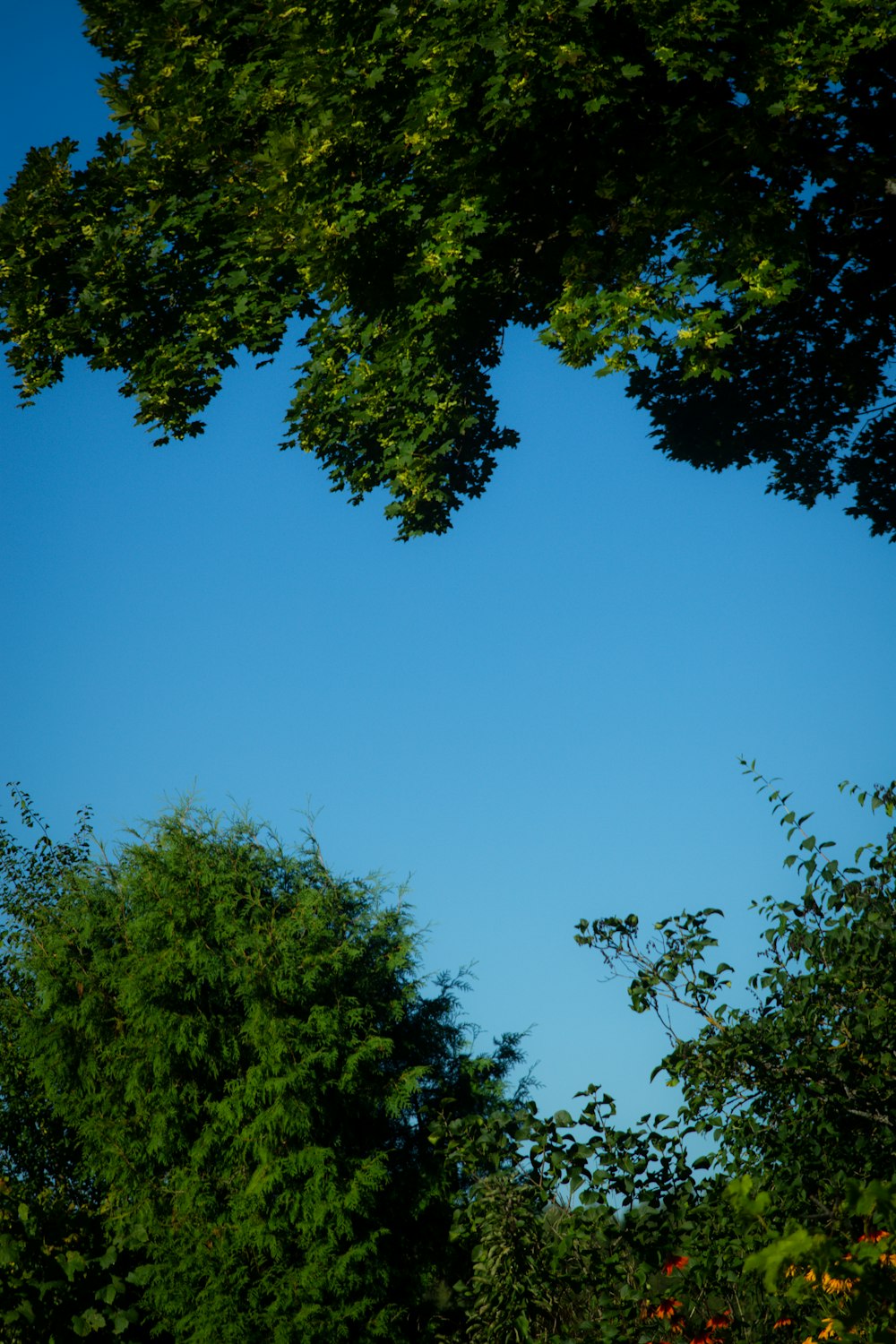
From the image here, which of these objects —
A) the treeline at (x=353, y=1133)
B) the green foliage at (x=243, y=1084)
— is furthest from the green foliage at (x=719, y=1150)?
the green foliage at (x=243, y=1084)

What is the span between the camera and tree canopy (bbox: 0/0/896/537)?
9.21 m

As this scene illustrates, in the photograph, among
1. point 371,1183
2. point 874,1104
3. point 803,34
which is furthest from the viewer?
point 371,1183

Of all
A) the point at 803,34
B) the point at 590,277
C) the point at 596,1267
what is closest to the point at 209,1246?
the point at 596,1267

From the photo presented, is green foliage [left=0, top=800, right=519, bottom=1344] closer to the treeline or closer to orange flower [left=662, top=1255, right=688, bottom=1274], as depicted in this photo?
the treeline

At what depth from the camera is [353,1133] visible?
416 inches

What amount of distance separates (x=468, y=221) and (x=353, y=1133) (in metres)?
8.36

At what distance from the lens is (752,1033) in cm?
636

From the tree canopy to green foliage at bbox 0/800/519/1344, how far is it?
4.74 metres

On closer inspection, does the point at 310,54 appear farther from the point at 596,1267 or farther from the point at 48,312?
the point at 596,1267

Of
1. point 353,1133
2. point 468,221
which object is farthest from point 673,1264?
point 468,221

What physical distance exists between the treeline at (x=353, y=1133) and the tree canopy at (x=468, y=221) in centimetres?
484

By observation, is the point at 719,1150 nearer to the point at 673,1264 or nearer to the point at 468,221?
the point at 673,1264

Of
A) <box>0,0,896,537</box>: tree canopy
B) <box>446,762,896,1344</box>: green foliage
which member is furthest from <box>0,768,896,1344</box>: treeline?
<box>0,0,896,537</box>: tree canopy

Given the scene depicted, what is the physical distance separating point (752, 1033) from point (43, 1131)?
382 inches
